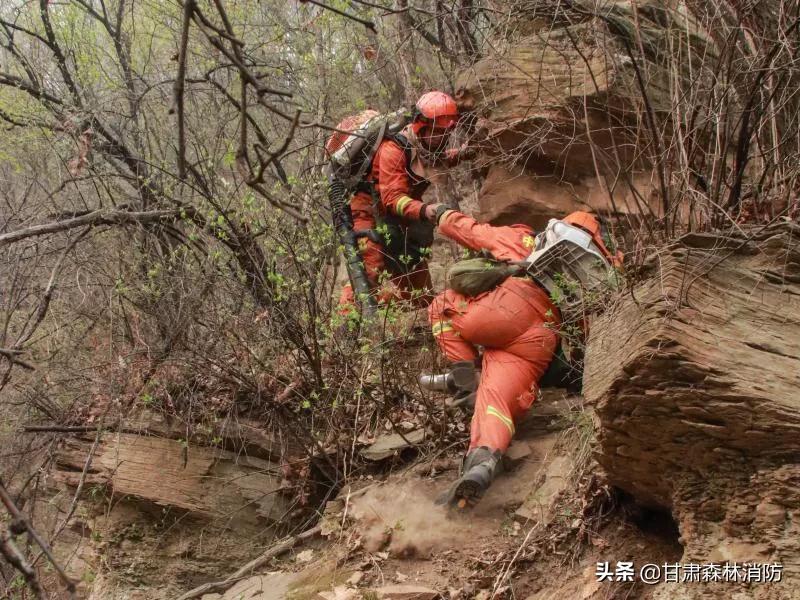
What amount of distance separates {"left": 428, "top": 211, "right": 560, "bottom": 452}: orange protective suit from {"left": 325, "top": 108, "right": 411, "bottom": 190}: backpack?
1646 millimetres

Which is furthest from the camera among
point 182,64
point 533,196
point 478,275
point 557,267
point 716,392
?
point 533,196

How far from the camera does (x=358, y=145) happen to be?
261 inches

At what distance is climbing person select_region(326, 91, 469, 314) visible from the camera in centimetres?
652

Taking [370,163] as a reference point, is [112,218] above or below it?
above

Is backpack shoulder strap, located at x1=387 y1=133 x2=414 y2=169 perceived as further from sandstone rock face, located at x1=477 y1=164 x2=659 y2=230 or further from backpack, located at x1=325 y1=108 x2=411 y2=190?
sandstone rock face, located at x1=477 y1=164 x2=659 y2=230

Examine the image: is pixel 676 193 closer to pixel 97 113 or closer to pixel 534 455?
Answer: pixel 534 455

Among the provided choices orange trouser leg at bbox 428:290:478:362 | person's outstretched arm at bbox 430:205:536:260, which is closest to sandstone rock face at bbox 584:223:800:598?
orange trouser leg at bbox 428:290:478:362

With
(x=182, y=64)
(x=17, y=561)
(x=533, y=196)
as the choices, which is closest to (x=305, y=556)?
(x=533, y=196)

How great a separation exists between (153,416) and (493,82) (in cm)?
404

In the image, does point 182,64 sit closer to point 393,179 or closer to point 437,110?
point 393,179

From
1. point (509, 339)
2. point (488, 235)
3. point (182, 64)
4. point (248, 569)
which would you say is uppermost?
point (182, 64)

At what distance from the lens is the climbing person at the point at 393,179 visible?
652cm

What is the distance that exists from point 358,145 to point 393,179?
0.42 metres

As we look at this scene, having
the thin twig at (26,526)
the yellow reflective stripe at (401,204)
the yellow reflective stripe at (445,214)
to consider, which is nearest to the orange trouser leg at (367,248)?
the yellow reflective stripe at (401,204)
